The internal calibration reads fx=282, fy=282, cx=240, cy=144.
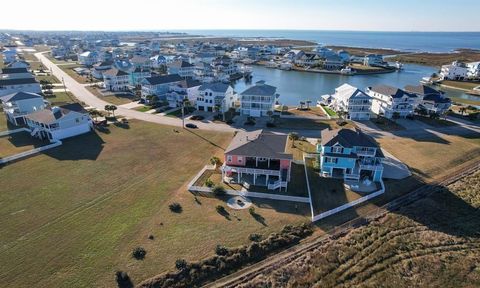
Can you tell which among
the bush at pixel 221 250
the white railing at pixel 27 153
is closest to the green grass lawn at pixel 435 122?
the bush at pixel 221 250

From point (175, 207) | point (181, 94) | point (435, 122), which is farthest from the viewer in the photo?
point (181, 94)

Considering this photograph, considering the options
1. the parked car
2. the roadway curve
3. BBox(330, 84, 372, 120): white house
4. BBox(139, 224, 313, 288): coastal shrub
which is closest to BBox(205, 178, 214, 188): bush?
BBox(139, 224, 313, 288): coastal shrub

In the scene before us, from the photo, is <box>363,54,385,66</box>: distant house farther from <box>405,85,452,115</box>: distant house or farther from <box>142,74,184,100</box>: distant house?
<box>142,74,184,100</box>: distant house

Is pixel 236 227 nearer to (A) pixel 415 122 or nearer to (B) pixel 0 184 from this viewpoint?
(B) pixel 0 184

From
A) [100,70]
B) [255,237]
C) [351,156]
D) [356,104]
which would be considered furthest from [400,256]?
[100,70]

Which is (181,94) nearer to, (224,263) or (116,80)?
(116,80)

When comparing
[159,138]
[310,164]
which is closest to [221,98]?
[159,138]

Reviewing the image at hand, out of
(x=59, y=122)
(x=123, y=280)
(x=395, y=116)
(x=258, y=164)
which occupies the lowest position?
(x=123, y=280)
